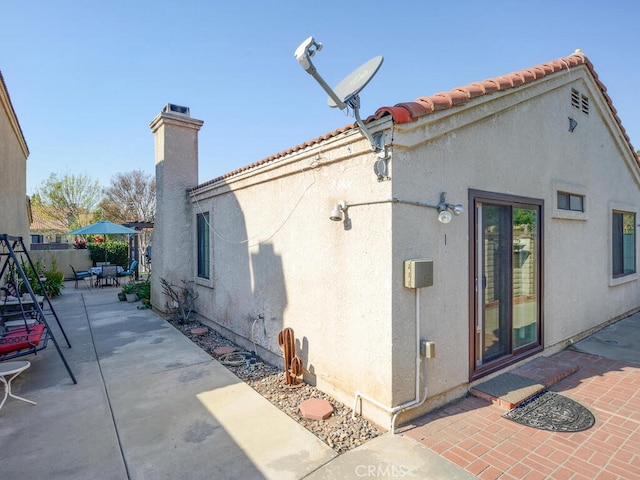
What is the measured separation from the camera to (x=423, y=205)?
4.28 metres

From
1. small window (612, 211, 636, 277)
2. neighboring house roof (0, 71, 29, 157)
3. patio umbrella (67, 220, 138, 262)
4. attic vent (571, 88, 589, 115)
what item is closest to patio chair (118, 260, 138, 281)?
patio umbrella (67, 220, 138, 262)

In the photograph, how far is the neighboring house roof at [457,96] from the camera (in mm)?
3943

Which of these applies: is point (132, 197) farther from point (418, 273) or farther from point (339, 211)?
point (418, 273)

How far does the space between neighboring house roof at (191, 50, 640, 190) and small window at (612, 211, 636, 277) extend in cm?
425

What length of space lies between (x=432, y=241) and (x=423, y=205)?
0.51 metres

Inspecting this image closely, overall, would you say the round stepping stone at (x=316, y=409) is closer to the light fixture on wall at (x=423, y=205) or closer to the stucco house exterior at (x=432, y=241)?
the stucco house exterior at (x=432, y=241)

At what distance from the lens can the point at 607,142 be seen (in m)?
8.44

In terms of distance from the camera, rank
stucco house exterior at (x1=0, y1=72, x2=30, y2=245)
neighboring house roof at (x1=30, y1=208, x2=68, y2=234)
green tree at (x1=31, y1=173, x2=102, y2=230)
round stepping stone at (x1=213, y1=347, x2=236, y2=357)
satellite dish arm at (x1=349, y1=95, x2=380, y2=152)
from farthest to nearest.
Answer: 1. neighboring house roof at (x1=30, y1=208, x2=68, y2=234)
2. green tree at (x1=31, y1=173, x2=102, y2=230)
3. stucco house exterior at (x1=0, y1=72, x2=30, y2=245)
4. round stepping stone at (x1=213, y1=347, x2=236, y2=357)
5. satellite dish arm at (x1=349, y1=95, x2=380, y2=152)

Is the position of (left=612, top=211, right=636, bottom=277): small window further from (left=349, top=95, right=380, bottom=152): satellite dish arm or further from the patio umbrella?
the patio umbrella

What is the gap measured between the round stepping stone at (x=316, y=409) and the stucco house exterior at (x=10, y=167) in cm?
931

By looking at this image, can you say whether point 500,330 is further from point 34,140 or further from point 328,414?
point 34,140

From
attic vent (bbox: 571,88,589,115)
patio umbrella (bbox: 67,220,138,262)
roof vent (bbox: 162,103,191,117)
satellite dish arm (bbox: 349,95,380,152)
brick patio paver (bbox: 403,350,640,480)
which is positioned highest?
roof vent (bbox: 162,103,191,117)

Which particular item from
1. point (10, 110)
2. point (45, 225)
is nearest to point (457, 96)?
point (10, 110)

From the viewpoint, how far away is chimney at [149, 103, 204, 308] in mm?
9781
